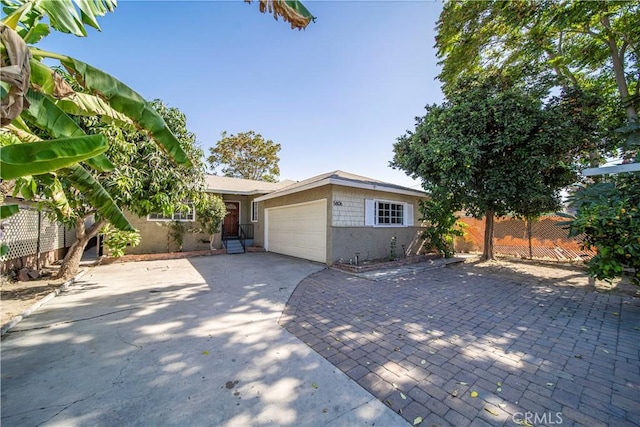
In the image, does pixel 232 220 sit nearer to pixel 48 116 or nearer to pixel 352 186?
pixel 352 186

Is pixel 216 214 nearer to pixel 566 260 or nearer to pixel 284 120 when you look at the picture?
pixel 284 120

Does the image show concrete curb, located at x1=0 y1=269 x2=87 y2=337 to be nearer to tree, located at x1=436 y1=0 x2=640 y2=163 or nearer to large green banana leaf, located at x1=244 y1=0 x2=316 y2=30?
large green banana leaf, located at x1=244 y1=0 x2=316 y2=30

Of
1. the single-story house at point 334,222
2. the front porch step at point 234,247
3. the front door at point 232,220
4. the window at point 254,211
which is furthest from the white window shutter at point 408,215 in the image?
the front door at point 232,220

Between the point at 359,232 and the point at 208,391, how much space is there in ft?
25.8

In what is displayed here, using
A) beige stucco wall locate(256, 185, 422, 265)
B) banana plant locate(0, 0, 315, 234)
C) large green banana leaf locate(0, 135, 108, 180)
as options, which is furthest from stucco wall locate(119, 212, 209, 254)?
large green banana leaf locate(0, 135, 108, 180)

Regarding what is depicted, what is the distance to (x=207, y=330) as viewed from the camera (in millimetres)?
3904

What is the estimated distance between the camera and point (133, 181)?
6020mm

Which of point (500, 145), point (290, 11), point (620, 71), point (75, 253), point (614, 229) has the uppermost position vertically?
point (620, 71)

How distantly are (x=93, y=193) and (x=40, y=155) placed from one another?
5.23 ft

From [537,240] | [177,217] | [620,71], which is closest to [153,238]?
[177,217]

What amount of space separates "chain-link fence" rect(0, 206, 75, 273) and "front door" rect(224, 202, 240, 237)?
24.7 ft

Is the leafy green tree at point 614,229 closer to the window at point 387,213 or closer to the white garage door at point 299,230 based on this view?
the window at point 387,213

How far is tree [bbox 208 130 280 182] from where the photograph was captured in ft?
95.9

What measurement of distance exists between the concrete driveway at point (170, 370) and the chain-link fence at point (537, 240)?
483 inches
